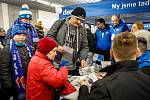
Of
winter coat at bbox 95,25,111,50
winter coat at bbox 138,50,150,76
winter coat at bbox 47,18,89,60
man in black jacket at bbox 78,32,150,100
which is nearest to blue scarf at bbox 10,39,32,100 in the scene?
winter coat at bbox 47,18,89,60

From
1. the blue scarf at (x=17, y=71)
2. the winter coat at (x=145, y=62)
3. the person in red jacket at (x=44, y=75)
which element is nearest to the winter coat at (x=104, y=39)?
the blue scarf at (x=17, y=71)

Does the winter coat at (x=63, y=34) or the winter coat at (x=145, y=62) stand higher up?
the winter coat at (x=63, y=34)

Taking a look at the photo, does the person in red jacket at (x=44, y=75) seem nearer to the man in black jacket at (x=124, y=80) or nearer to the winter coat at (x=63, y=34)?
the winter coat at (x=63, y=34)

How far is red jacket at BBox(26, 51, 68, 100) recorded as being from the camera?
2.35 m

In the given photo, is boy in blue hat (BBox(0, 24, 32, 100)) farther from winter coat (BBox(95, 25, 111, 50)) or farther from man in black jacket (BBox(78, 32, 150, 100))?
winter coat (BBox(95, 25, 111, 50))

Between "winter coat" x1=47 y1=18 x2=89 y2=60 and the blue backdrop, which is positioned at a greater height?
the blue backdrop

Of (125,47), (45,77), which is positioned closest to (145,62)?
(125,47)

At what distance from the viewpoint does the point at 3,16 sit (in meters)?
14.2

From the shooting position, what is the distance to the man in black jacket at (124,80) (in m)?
1.41

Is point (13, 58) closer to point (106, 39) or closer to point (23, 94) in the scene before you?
point (23, 94)

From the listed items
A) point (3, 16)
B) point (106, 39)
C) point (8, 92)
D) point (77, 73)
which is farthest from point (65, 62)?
point (3, 16)

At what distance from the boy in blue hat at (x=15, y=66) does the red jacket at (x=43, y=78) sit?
1.88 feet

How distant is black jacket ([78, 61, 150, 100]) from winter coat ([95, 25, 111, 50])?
454cm

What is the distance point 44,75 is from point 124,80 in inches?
43.5
